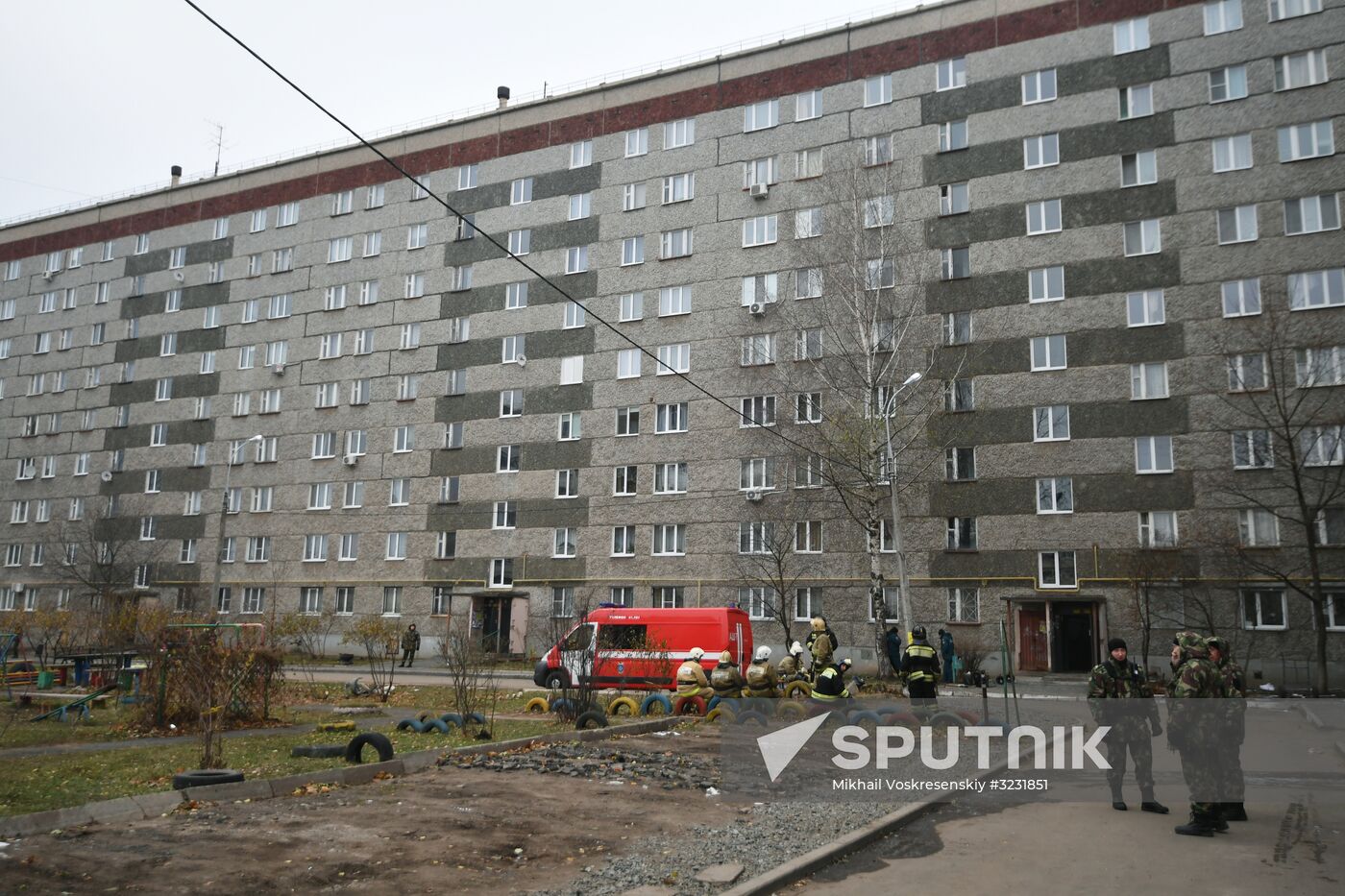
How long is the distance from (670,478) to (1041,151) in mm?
19696

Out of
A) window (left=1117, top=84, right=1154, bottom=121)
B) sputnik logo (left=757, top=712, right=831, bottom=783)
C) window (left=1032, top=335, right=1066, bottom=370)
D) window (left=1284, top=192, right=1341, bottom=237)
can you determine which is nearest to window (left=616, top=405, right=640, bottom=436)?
window (left=1032, top=335, right=1066, bottom=370)

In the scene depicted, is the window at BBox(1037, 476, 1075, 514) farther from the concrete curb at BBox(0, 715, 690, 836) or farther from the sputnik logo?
the concrete curb at BBox(0, 715, 690, 836)

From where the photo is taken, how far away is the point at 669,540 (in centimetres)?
4156

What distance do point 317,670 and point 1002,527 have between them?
25.6m

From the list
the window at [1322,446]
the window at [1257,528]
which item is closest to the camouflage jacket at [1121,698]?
the window at [1322,446]

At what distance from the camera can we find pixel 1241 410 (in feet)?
106

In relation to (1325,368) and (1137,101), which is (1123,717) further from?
(1137,101)

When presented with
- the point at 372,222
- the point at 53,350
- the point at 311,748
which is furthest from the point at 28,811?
the point at 53,350

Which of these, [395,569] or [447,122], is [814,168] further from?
[395,569]

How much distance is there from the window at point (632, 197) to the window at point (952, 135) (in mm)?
13607

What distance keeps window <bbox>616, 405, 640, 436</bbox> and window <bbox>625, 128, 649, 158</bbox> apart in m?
12.2

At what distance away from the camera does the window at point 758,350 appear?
132 ft

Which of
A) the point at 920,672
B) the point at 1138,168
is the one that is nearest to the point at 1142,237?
the point at 1138,168

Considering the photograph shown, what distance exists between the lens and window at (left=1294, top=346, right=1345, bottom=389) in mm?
31750
